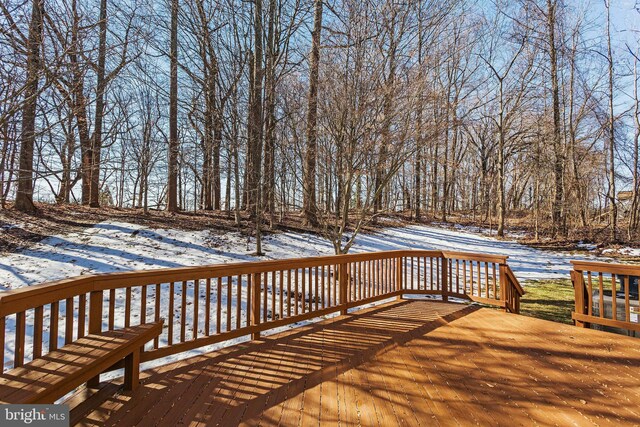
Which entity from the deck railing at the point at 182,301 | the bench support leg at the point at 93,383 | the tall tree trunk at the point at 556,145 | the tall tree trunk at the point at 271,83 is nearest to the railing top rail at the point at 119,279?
the deck railing at the point at 182,301

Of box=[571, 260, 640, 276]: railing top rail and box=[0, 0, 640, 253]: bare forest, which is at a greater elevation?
box=[0, 0, 640, 253]: bare forest

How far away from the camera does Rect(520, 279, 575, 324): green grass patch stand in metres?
5.53

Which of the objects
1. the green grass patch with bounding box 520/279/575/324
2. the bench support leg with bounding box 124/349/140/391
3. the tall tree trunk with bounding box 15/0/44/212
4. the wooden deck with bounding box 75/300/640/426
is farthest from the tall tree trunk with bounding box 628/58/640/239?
the tall tree trunk with bounding box 15/0/44/212

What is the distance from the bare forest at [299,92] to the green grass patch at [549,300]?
8.88ft

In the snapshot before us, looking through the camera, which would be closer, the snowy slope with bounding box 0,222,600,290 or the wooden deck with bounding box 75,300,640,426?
the wooden deck with bounding box 75,300,640,426

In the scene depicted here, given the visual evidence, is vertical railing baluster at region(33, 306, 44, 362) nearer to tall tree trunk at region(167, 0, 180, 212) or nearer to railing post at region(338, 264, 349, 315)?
railing post at region(338, 264, 349, 315)

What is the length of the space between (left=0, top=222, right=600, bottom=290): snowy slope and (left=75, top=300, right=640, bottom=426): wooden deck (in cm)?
454

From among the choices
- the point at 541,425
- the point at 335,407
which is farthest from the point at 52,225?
the point at 541,425

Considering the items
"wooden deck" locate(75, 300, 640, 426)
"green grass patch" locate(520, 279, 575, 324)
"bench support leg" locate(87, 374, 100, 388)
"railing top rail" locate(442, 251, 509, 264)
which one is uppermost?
"railing top rail" locate(442, 251, 509, 264)

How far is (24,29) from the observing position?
8.43 feet

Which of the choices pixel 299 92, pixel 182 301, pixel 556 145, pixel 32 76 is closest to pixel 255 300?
Answer: pixel 182 301

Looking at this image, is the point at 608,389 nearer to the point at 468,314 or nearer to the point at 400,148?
the point at 468,314

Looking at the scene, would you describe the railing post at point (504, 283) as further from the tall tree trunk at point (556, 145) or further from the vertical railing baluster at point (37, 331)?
the tall tree trunk at point (556, 145)

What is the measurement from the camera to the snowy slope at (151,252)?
6.09m
